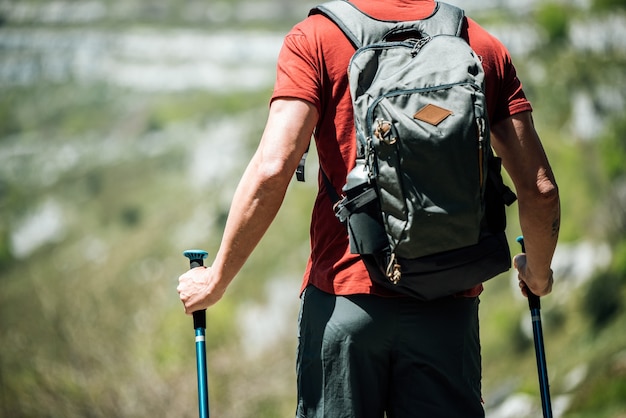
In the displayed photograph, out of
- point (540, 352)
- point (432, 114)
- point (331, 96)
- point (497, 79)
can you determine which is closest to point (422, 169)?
point (432, 114)

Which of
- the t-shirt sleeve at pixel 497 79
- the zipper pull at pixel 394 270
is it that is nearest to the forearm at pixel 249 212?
the zipper pull at pixel 394 270

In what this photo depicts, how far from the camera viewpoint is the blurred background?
5.72 meters

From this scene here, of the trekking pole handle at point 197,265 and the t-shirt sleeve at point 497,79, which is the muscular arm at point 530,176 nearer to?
the t-shirt sleeve at point 497,79

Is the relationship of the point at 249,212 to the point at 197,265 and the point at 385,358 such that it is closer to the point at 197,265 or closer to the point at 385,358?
the point at 197,265

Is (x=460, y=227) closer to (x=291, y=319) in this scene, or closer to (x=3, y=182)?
(x=291, y=319)

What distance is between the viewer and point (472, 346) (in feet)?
6.23

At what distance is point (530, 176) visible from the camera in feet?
6.41

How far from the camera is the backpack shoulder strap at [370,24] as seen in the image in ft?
5.93

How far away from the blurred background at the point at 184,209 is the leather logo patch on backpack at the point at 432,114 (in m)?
3.67

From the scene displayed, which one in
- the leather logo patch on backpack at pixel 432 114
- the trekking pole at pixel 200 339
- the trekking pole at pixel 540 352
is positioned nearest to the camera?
the leather logo patch on backpack at pixel 432 114

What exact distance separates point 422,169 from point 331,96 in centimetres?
27

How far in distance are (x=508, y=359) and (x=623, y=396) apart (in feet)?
3.21

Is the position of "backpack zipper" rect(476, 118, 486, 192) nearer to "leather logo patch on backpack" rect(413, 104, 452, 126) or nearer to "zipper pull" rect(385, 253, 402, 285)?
"leather logo patch on backpack" rect(413, 104, 452, 126)

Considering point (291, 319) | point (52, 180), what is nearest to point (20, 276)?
point (52, 180)
